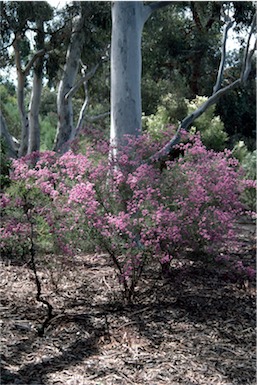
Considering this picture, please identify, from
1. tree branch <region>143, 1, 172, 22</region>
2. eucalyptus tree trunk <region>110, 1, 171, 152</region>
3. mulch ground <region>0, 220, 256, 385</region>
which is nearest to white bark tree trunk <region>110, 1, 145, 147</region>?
eucalyptus tree trunk <region>110, 1, 171, 152</region>

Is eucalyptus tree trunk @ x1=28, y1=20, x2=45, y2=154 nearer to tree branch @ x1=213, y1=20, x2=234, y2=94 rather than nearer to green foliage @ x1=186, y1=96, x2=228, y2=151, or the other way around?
tree branch @ x1=213, y1=20, x2=234, y2=94

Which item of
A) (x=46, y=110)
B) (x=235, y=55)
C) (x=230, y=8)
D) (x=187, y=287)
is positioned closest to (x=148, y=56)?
(x=235, y=55)

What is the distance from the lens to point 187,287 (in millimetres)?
4535

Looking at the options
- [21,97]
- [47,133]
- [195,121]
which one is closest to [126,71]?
[21,97]

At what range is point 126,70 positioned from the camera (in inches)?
218

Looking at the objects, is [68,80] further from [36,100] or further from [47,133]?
[47,133]

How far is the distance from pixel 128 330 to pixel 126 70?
3.07 m

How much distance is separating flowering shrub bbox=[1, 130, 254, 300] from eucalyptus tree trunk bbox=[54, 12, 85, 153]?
6323 millimetres

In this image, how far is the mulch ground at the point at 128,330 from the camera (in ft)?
9.74

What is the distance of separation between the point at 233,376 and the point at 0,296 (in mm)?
2097

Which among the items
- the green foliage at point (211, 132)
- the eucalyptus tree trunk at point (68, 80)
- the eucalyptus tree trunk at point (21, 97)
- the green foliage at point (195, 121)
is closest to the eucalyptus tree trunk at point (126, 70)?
the eucalyptus tree trunk at point (68, 80)

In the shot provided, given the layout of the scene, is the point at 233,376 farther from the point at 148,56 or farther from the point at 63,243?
the point at 148,56

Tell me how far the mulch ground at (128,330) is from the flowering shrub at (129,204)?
33cm

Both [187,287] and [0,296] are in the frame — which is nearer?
[0,296]
